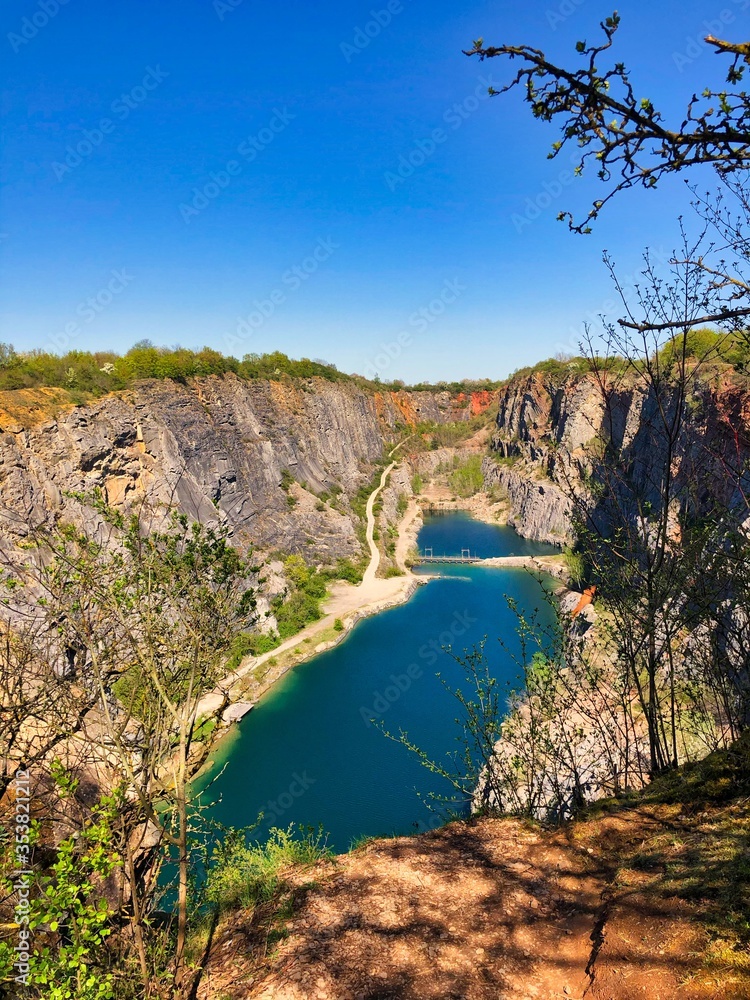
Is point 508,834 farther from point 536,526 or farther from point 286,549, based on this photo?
point 536,526

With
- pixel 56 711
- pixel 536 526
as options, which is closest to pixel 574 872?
pixel 56 711

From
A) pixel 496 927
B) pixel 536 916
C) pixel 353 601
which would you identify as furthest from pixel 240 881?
Answer: pixel 353 601

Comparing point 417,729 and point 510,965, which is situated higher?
point 510,965

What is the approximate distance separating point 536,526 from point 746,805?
63.6m

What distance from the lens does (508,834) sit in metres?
7.20

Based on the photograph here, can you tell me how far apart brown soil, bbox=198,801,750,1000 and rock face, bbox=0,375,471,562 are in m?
8.99

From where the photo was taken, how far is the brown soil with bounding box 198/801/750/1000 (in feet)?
13.1

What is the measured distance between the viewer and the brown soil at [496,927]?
399 cm

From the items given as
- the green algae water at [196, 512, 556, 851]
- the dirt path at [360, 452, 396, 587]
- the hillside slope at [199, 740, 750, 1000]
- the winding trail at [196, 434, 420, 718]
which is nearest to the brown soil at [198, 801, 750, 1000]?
the hillside slope at [199, 740, 750, 1000]

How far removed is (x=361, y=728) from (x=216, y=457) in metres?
26.2

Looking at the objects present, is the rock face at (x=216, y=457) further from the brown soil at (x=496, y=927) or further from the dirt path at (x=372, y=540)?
the brown soil at (x=496, y=927)

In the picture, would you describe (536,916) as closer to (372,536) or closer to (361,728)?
(361,728)

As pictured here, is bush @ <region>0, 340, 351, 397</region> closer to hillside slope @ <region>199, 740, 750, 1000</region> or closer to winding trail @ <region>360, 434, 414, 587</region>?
winding trail @ <region>360, 434, 414, 587</region>

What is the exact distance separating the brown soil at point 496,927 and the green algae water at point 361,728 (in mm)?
6660
